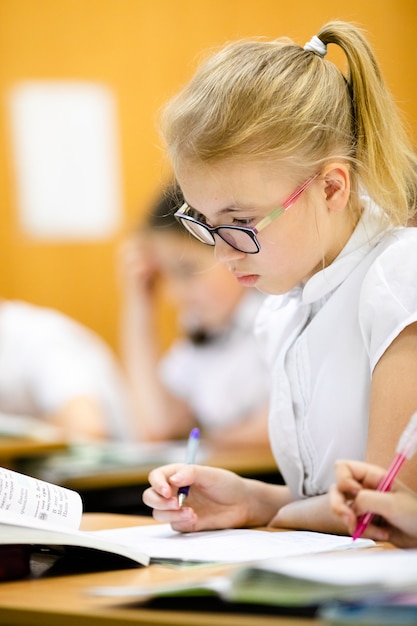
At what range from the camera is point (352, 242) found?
4.54ft

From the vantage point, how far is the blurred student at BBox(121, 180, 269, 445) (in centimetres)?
328

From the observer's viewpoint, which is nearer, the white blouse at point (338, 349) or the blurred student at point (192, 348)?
the white blouse at point (338, 349)

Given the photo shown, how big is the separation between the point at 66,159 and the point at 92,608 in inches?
162

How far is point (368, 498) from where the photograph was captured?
1020 millimetres

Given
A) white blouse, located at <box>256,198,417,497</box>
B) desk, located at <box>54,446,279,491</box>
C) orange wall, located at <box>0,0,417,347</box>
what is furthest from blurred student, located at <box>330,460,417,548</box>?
orange wall, located at <box>0,0,417,347</box>

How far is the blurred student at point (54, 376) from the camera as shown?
3566 millimetres

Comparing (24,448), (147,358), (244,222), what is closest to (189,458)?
(244,222)

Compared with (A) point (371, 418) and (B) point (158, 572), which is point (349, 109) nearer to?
(A) point (371, 418)

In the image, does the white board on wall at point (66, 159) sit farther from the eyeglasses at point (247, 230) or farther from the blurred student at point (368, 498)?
the blurred student at point (368, 498)

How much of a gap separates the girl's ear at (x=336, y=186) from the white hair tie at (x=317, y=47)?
175 mm

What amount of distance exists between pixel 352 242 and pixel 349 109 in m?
0.17

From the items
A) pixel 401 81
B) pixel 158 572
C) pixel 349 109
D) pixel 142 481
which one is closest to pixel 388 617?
pixel 158 572

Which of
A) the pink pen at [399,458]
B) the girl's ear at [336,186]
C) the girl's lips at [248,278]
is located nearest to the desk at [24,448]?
the girl's lips at [248,278]

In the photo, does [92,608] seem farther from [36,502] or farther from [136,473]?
[136,473]
